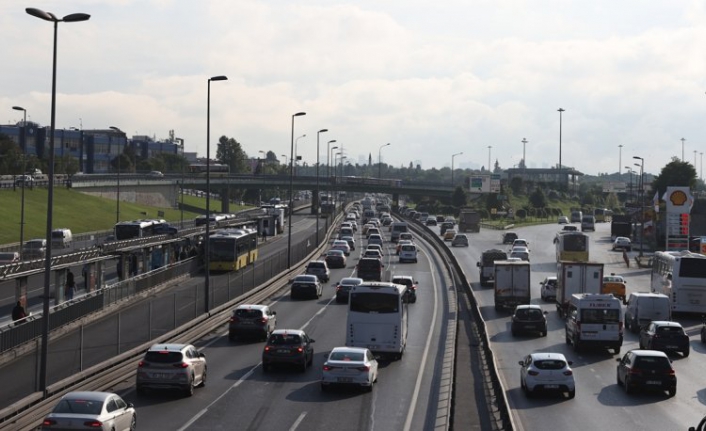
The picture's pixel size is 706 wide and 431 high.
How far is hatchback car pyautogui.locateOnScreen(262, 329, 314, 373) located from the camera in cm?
3281

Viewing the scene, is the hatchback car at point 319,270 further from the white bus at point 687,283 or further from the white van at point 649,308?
the white van at point 649,308

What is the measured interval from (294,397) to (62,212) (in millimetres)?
92487

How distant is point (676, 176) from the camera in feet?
502

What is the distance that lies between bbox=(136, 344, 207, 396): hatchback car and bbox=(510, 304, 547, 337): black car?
19.3 m

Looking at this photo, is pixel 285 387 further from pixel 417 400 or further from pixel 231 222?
pixel 231 222

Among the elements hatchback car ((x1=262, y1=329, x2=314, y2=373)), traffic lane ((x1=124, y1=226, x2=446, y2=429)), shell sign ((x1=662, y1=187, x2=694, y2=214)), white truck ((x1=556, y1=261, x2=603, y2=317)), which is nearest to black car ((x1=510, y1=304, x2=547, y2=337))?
traffic lane ((x1=124, y1=226, x2=446, y2=429))

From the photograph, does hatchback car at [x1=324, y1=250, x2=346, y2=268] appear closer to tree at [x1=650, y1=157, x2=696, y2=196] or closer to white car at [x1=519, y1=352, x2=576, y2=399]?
white car at [x1=519, y1=352, x2=576, y2=399]

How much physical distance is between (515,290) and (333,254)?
A: 102 ft

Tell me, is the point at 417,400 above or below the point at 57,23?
below

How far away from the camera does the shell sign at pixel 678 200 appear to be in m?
90.8

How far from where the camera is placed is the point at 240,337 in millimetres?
40969

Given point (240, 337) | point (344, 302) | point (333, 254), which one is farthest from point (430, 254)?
point (240, 337)

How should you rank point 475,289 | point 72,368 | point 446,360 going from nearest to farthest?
1. point 72,368
2. point 446,360
3. point 475,289

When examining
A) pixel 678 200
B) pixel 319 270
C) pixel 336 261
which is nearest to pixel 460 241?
pixel 678 200
